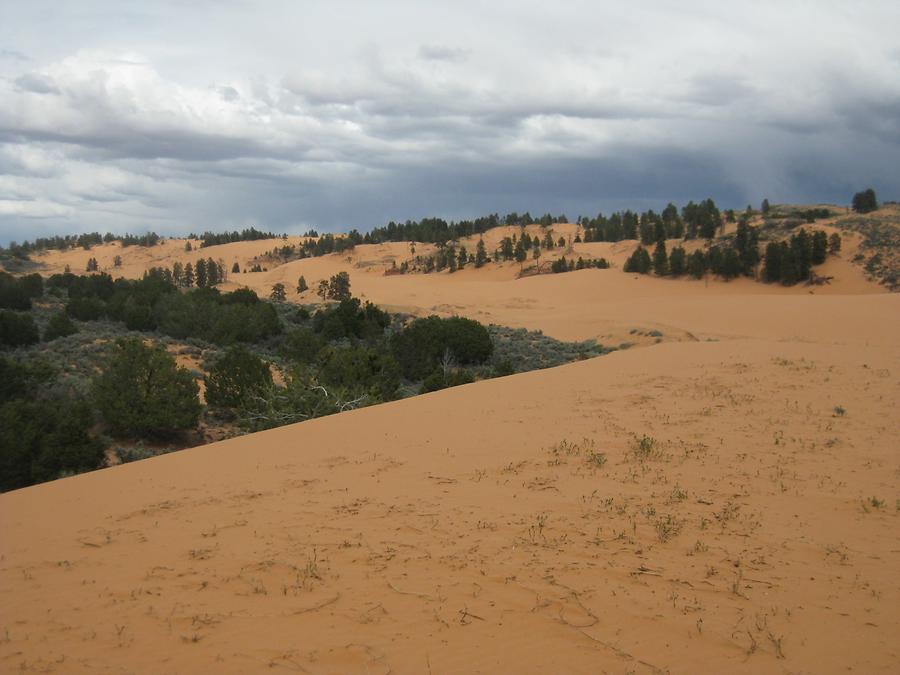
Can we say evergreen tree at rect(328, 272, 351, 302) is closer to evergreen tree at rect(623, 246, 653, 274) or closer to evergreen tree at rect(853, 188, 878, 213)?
evergreen tree at rect(623, 246, 653, 274)

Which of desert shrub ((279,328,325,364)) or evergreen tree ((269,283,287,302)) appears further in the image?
evergreen tree ((269,283,287,302))

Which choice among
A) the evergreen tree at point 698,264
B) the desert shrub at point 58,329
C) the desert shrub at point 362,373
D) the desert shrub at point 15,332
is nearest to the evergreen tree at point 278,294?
the desert shrub at point 58,329

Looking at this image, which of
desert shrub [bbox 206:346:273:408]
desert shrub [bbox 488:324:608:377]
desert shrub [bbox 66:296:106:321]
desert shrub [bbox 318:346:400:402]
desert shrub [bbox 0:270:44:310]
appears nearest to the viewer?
desert shrub [bbox 318:346:400:402]

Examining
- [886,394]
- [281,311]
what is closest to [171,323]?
[281,311]

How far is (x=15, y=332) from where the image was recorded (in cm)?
2688

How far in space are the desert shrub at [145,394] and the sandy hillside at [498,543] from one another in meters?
7.68

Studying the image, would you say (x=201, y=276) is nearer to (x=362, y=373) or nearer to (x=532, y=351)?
(x=532, y=351)

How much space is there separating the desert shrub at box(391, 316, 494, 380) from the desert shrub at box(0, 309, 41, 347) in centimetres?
1343

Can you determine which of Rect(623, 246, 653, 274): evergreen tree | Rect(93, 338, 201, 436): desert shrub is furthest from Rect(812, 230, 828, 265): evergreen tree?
Rect(93, 338, 201, 436): desert shrub

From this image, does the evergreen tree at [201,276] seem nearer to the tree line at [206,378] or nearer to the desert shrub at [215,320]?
the tree line at [206,378]

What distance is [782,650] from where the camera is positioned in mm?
4605

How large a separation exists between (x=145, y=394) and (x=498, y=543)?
1524 centimetres

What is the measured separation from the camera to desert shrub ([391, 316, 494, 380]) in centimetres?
2678

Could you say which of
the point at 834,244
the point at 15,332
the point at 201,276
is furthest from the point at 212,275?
the point at 834,244
